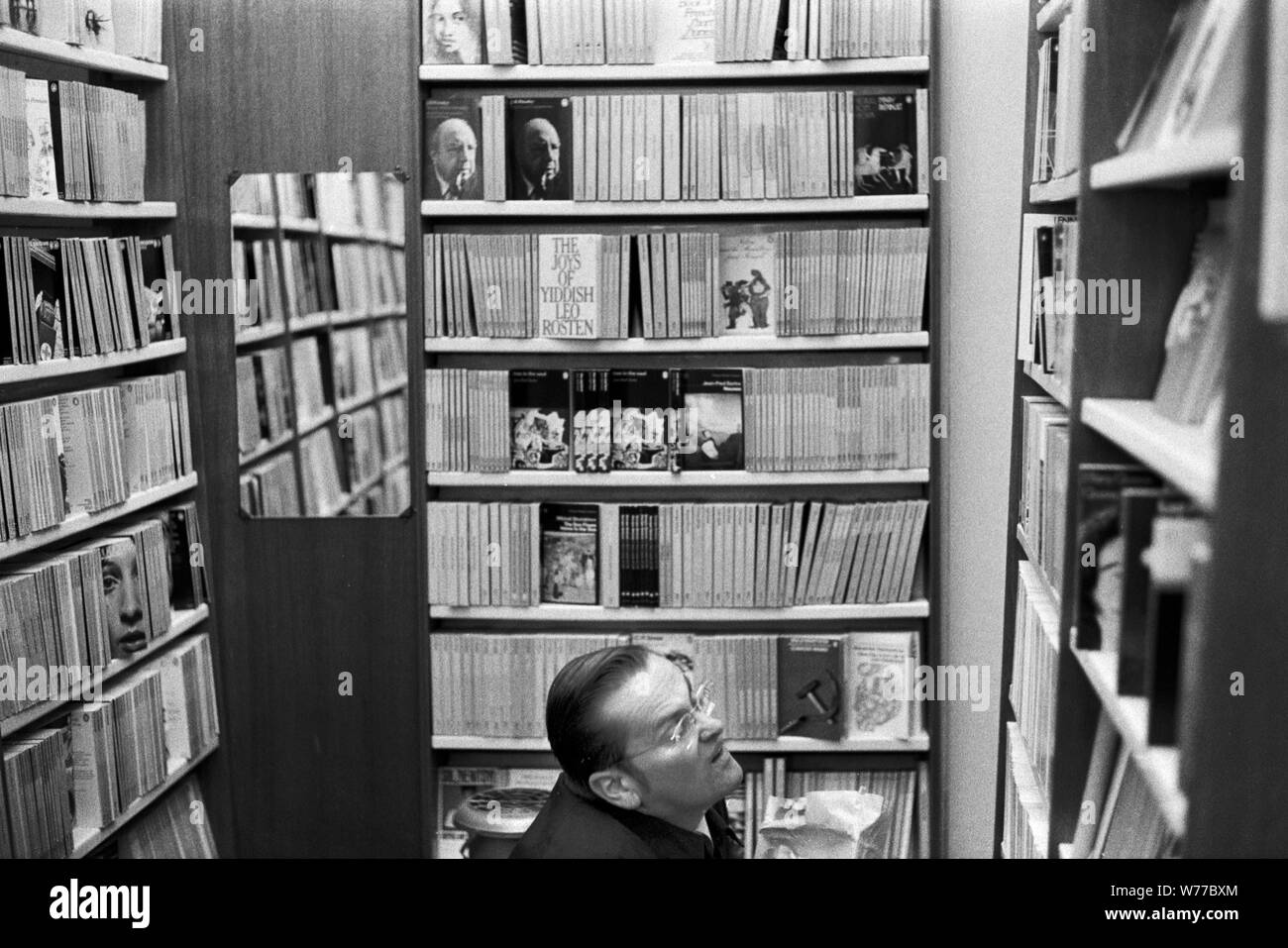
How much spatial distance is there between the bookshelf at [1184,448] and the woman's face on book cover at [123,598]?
7.11 feet

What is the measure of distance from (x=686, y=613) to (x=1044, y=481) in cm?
149

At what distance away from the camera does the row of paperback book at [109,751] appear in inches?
114

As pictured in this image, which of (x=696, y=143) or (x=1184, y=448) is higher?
(x=696, y=143)

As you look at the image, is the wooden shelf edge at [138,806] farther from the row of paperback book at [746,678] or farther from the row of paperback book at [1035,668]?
the row of paperback book at [1035,668]

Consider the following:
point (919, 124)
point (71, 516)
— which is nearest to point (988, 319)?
point (919, 124)

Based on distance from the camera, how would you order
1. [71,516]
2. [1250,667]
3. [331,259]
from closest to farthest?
1. [1250,667]
2. [71,516]
3. [331,259]

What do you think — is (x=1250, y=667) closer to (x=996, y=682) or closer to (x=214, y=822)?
(x=996, y=682)

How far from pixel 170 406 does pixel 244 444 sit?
0.81 ft

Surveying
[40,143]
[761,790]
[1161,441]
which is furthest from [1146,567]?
[40,143]

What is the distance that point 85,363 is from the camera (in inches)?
123

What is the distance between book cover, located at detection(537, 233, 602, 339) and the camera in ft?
11.9

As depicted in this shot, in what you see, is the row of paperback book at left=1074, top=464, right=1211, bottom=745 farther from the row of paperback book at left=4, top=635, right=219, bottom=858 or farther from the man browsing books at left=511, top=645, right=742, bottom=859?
the row of paperback book at left=4, top=635, right=219, bottom=858

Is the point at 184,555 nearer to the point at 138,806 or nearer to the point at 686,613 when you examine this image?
the point at 138,806

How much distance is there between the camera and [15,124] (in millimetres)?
2830
